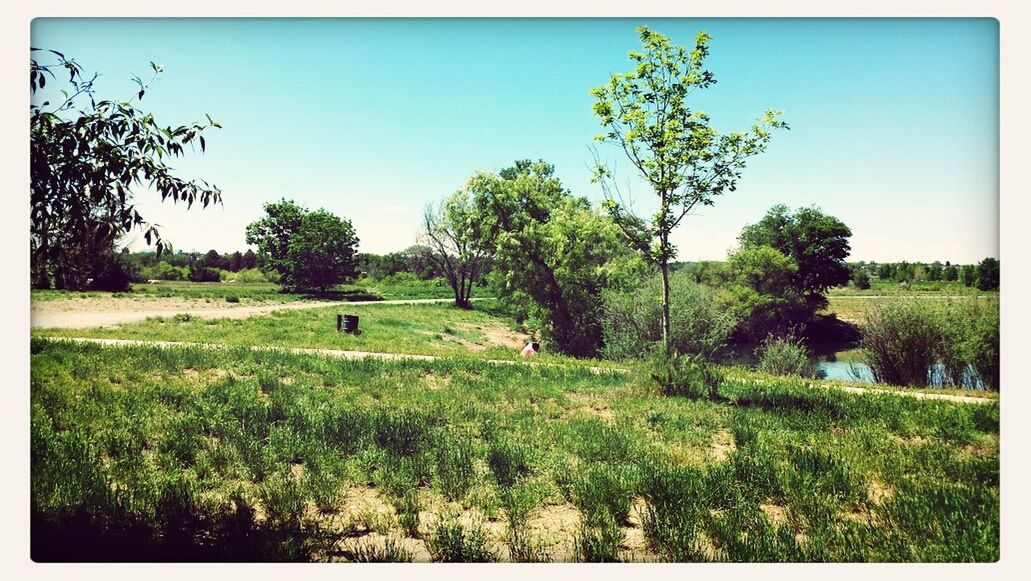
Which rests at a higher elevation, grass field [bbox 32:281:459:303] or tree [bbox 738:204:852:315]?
tree [bbox 738:204:852:315]

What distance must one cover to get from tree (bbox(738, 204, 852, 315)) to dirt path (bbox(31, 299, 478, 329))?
56.2ft

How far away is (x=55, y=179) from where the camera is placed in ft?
10.6

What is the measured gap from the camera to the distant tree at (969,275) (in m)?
4.77

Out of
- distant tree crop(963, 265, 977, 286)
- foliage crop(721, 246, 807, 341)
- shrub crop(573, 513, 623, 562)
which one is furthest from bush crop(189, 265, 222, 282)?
foliage crop(721, 246, 807, 341)

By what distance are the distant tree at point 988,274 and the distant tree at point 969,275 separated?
138 millimetres

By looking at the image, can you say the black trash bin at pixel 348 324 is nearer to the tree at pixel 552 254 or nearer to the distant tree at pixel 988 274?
the tree at pixel 552 254

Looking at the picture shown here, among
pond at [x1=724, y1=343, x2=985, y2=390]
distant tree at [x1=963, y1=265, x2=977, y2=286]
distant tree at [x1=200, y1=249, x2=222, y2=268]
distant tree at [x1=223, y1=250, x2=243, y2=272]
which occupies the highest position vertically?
distant tree at [x1=223, y1=250, x2=243, y2=272]

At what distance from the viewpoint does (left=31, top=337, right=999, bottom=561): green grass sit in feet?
11.4

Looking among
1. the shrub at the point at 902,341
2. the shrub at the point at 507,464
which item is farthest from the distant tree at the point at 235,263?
the shrub at the point at 902,341

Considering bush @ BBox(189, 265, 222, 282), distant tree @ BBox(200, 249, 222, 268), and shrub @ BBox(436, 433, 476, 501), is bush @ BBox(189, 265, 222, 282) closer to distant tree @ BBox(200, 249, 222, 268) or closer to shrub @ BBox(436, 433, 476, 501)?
distant tree @ BBox(200, 249, 222, 268)

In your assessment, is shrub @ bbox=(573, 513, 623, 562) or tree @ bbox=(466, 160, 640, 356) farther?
tree @ bbox=(466, 160, 640, 356)

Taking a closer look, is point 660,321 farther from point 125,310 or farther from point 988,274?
point 125,310

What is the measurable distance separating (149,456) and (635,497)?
4.30m

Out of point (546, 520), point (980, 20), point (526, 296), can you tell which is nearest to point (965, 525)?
point (546, 520)
